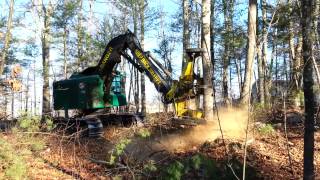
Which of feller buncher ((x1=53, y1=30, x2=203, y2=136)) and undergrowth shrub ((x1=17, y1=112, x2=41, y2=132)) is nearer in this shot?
undergrowth shrub ((x1=17, y1=112, x2=41, y2=132))

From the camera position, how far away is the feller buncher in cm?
1235

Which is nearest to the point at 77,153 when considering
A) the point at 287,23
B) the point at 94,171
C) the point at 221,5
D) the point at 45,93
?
the point at 94,171

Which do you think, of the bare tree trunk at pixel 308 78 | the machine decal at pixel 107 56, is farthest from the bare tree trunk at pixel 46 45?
the bare tree trunk at pixel 308 78

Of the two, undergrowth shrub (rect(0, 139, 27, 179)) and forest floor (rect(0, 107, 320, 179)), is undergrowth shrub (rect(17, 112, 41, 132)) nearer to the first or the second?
forest floor (rect(0, 107, 320, 179))

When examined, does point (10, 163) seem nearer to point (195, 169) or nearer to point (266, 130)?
point (195, 169)

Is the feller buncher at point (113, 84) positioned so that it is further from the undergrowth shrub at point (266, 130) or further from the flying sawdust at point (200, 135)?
the undergrowth shrub at point (266, 130)

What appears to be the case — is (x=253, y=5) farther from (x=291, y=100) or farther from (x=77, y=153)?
(x=77, y=153)

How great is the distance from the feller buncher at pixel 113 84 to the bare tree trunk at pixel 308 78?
4.38m

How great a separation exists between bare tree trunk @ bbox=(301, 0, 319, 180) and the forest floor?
385 mm

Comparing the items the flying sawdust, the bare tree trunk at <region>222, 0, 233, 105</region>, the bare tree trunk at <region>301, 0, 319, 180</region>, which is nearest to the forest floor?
the flying sawdust

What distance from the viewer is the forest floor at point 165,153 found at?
9469 millimetres

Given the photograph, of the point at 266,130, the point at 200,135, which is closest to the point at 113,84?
the point at 200,135

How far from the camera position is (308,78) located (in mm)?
8008

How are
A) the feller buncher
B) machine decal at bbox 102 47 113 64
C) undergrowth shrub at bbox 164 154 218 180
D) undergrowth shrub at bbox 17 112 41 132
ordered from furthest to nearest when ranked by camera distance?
machine decal at bbox 102 47 113 64
the feller buncher
undergrowth shrub at bbox 164 154 218 180
undergrowth shrub at bbox 17 112 41 132
